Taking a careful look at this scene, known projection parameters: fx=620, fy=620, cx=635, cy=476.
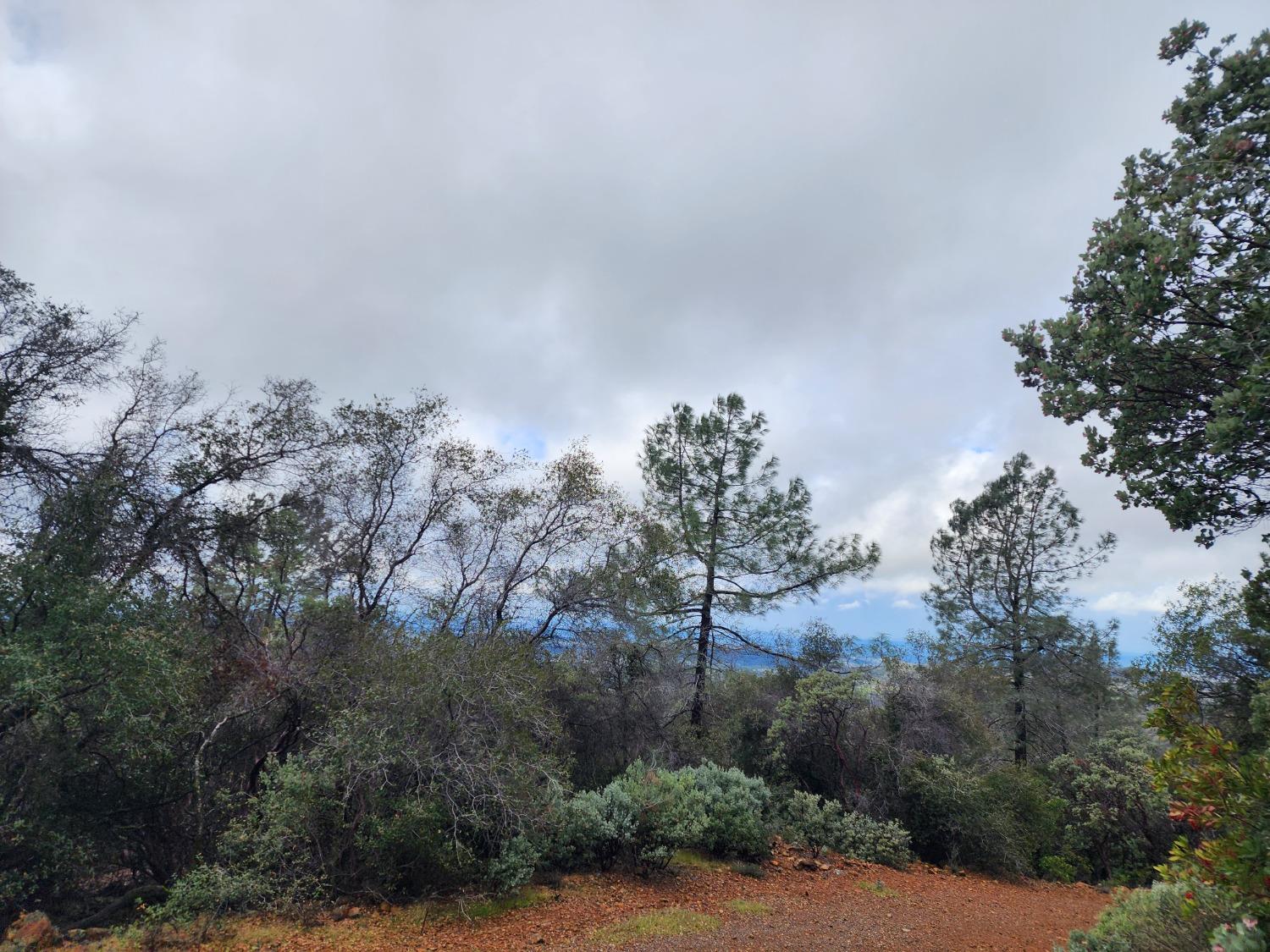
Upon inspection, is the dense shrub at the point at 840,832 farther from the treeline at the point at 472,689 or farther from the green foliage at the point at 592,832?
the green foliage at the point at 592,832

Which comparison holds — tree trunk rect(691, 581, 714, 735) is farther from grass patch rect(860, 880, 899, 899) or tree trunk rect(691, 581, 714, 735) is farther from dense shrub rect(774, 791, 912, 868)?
grass patch rect(860, 880, 899, 899)

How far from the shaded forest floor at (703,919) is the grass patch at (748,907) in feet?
0.10

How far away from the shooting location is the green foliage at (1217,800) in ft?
9.64

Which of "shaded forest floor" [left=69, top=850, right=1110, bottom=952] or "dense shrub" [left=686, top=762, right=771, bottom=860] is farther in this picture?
"dense shrub" [left=686, top=762, right=771, bottom=860]

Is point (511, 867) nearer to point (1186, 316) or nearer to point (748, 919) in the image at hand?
point (748, 919)

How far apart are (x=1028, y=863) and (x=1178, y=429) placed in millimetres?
10552

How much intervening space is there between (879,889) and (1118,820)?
7554 mm

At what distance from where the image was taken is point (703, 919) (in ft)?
23.6

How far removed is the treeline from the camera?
298 inches

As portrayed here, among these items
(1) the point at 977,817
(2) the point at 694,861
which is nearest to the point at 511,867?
(2) the point at 694,861

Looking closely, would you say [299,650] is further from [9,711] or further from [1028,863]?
[1028,863]

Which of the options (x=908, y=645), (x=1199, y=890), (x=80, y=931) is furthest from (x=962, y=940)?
(x=908, y=645)

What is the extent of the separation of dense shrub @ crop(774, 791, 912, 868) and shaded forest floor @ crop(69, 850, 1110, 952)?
1.10m

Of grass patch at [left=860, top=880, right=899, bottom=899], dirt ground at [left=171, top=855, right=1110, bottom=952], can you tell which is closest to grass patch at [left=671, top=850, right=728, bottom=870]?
dirt ground at [left=171, top=855, right=1110, bottom=952]
